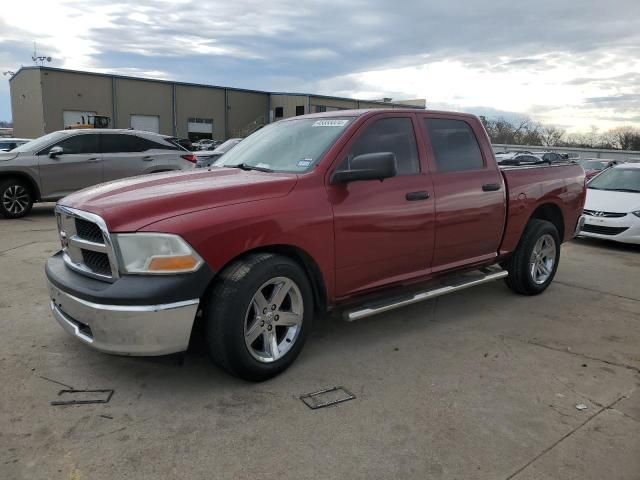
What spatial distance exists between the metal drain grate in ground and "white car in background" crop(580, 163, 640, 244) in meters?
7.34

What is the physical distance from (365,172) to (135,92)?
153 ft

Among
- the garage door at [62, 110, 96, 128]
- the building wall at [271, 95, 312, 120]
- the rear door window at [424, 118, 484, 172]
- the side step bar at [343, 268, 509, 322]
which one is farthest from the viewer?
the building wall at [271, 95, 312, 120]

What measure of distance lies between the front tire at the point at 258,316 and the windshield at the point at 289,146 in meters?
0.88

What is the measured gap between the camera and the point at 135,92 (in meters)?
45.8

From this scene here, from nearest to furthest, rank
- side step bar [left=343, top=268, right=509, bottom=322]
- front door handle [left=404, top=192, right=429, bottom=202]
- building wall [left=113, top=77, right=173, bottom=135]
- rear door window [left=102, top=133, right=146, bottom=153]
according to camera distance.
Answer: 1. side step bar [left=343, top=268, right=509, bottom=322]
2. front door handle [left=404, top=192, right=429, bottom=202]
3. rear door window [left=102, top=133, right=146, bottom=153]
4. building wall [left=113, top=77, right=173, bottom=135]

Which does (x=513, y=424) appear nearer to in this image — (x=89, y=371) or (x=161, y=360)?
(x=161, y=360)

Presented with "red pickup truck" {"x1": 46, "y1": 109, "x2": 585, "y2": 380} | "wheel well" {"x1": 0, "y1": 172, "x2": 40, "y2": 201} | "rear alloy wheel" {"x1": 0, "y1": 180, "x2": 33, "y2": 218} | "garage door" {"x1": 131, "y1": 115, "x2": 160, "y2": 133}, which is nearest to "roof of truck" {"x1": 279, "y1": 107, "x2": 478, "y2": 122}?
"red pickup truck" {"x1": 46, "y1": 109, "x2": 585, "y2": 380}

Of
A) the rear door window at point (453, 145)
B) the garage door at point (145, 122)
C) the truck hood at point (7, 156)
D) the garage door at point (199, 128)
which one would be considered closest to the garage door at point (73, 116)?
the garage door at point (145, 122)

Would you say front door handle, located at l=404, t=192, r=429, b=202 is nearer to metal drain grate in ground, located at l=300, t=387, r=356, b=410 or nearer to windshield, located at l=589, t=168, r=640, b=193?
metal drain grate in ground, located at l=300, t=387, r=356, b=410

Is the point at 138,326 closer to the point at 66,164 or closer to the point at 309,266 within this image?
the point at 309,266

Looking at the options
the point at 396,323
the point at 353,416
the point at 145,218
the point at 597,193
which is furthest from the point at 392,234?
the point at 597,193

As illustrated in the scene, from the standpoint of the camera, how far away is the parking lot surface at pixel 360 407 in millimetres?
2740

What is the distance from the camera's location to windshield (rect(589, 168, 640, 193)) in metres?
9.96

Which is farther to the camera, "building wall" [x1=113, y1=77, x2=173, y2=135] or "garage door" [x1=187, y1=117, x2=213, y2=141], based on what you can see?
"garage door" [x1=187, y1=117, x2=213, y2=141]
